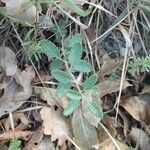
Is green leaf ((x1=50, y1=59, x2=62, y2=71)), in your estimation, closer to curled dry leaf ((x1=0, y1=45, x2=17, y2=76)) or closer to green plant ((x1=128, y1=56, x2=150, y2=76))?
curled dry leaf ((x1=0, y1=45, x2=17, y2=76))

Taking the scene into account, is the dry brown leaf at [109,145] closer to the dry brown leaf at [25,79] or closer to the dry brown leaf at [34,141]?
the dry brown leaf at [34,141]

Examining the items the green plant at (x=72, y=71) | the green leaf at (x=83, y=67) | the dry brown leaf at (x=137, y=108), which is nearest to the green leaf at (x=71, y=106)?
the green plant at (x=72, y=71)

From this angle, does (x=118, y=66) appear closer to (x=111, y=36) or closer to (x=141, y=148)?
(x=111, y=36)

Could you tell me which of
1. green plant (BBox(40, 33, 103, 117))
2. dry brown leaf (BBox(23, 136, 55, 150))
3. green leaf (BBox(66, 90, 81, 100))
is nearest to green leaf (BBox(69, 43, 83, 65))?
green plant (BBox(40, 33, 103, 117))

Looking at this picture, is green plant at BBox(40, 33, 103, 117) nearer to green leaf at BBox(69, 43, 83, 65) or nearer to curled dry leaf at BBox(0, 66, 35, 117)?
green leaf at BBox(69, 43, 83, 65)

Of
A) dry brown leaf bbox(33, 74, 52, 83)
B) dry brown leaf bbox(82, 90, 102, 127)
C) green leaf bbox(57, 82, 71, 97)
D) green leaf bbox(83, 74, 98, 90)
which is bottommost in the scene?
dry brown leaf bbox(82, 90, 102, 127)

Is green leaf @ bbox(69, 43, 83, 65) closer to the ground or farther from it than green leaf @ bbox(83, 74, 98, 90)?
farther from it

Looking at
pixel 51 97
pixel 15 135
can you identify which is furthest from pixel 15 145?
pixel 51 97

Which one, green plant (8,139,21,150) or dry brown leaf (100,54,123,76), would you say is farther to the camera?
dry brown leaf (100,54,123,76)
